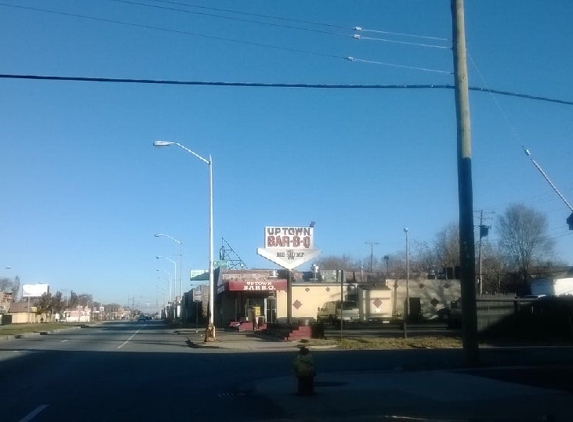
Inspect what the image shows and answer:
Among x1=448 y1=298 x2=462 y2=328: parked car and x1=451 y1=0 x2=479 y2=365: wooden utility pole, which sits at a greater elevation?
x1=451 y1=0 x2=479 y2=365: wooden utility pole

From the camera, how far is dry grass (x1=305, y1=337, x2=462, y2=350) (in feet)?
103

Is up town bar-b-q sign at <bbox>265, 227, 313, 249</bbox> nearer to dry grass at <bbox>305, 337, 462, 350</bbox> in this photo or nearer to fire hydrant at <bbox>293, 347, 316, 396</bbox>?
dry grass at <bbox>305, 337, 462, 350</bbox>

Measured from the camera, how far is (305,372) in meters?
15.5

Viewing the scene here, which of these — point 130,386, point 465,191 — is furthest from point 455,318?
point 130,386

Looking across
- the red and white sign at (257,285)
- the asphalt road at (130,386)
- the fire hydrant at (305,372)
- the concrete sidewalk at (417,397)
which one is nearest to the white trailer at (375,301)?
the red and white sign at (257,285)

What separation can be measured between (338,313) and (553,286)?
17510mm

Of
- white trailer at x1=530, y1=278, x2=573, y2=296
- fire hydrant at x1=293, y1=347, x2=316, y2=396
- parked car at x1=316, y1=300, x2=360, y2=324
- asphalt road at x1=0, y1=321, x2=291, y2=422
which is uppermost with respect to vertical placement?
white trailer at x1=530, y1=278, x2=573, y2=296

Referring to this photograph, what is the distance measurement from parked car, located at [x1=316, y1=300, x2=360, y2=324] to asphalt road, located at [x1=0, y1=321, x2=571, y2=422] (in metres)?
19.7

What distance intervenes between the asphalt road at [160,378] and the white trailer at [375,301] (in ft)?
87.9

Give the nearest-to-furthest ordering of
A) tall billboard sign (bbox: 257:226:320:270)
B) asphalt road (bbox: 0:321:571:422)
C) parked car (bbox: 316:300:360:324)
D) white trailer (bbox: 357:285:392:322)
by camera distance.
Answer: asphalt road (bbox: 0:321:571:422), tall billboard sign (bbox: 257:226:320:270), parked car (bbox: 316:300:360:324), white trailer (bbox: 357:285:392:322)

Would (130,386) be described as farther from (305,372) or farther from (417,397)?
(417,397)

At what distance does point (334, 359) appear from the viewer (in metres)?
26.2

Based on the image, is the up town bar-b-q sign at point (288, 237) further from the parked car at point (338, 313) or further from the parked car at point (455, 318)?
the parked car at point (455, 318)

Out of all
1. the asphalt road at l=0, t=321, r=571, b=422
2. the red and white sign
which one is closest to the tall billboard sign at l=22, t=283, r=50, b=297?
the red and white sign
